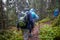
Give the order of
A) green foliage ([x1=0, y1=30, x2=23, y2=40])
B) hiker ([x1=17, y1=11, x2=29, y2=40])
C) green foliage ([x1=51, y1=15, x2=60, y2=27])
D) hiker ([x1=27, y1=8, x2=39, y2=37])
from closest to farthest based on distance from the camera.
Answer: hiker ([x1=17, y1=11, x2=29, y2=40])
hiker ([x1=27, y1=8, x2=39, y2=37])
green foliage ([x1=0, y1=30, x2=23, y2=40])
green foliage ([x1=51, y1=15, x2=60, y2=27])

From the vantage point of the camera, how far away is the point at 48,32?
18.5ft

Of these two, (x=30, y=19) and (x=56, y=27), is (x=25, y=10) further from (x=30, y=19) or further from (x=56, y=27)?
(x=56, y=27)

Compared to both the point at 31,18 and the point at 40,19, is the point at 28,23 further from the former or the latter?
the point at 40,19

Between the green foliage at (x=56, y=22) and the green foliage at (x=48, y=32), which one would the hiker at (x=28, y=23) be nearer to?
the green foliage at (x=48, y=32)

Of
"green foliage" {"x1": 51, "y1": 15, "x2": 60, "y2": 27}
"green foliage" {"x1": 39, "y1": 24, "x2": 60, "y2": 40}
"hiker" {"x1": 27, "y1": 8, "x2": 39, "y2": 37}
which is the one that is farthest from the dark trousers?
"green foliage" {"x1": 51, "y1": 15, "x2": 60, "y2": 27}

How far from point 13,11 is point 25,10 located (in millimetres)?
515

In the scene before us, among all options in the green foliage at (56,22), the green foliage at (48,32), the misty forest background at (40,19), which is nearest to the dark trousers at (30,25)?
the misty forest background at (40,19)

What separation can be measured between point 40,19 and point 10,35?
97cm

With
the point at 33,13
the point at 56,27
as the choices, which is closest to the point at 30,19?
the point at 33,13

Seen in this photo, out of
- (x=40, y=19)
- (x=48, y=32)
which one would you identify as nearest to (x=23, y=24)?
(x=40, y=19)

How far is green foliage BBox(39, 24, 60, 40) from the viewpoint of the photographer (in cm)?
561

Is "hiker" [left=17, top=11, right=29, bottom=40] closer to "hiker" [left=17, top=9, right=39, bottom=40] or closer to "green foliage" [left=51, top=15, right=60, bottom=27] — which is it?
"hiker" [left=17, top=9, right=39, bottom=40]

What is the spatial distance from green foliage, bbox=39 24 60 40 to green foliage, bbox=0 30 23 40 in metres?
0.63

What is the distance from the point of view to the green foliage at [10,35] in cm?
550
